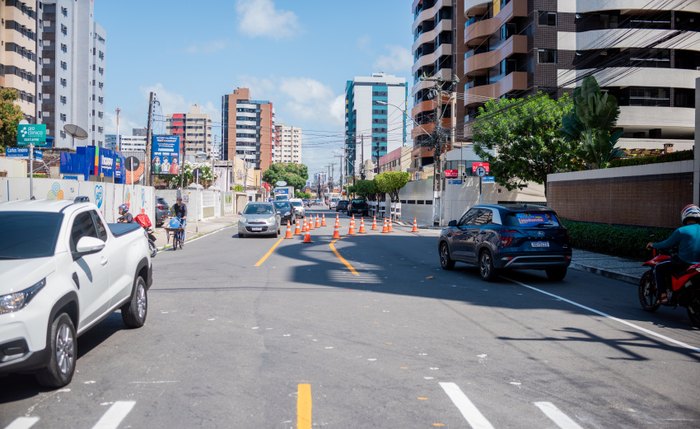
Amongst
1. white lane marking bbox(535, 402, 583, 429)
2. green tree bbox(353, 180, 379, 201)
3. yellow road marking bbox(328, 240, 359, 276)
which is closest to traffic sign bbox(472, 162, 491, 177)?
yellow road marking bbox(328, 240, 359, 276)

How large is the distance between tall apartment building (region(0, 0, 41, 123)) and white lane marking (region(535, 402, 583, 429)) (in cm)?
6644

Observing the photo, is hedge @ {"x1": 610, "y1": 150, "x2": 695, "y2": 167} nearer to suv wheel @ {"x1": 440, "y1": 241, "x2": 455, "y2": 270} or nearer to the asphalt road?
suv wheel @ {"x1": 440, "y1": 241, "x2": 455, "y2": 270}

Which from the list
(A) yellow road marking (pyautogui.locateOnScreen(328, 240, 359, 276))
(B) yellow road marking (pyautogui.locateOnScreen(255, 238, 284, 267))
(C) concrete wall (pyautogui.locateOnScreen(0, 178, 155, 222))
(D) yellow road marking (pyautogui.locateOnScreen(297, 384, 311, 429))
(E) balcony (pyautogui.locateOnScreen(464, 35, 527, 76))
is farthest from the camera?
(E) balcony (pyautogui.locateOnScreen(464, 35, 527, 76))

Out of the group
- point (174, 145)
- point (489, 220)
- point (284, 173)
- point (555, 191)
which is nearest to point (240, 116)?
point (284, 173)

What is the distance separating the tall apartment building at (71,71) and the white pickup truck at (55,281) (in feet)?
243

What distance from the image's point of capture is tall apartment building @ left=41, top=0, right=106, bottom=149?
81.4 meters

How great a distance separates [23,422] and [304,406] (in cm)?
216

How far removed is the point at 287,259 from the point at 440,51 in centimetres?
5651

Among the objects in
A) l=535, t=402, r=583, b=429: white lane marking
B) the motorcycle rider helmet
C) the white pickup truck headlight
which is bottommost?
l=535, t=402, r=583, b=429: white lane marking

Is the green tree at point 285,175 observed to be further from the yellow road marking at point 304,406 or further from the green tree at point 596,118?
the yellow road marking at point 304,406

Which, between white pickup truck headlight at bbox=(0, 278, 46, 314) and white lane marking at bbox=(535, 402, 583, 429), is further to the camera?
white pickup truck headlight at bbox=(0, 278, 46, 314)

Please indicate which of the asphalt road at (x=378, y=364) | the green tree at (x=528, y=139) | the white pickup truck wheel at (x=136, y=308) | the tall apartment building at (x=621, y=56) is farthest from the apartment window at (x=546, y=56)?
the white pickup truck wheel at (x=136, y=308)

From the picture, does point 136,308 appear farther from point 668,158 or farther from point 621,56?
point 621,56

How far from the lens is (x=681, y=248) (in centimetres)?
932
